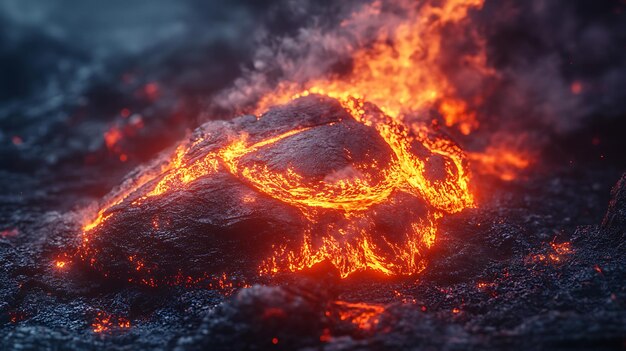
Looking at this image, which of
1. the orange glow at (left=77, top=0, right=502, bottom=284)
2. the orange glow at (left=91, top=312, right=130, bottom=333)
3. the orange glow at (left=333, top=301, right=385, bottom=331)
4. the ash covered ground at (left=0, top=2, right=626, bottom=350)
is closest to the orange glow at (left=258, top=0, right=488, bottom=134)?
the orange glow at (left=77, top=0, right=502, bottom=284)

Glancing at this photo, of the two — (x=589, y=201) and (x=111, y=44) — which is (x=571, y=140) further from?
(x=111, y=44)

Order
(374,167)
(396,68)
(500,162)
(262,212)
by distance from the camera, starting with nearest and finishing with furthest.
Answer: (262,212)
(374,167)
(396,68)
(500,162)

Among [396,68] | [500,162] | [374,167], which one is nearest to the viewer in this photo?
[374,167]

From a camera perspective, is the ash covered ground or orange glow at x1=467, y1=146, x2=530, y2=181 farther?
orange glow at x1=467, y1=146, x2=530, y2=181

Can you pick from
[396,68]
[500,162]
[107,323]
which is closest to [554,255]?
[500,162]

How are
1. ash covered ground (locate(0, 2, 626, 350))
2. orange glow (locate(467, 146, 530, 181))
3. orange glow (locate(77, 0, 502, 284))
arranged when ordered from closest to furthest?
1. ash covered ground (locate(0, 2, 626, 350))
2. orange glow (locate(77, 0, 502, 284))
3. orange glow (locate(467, 146, 530, 181))

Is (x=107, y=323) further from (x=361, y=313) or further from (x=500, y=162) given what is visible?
(x=500, y=162)

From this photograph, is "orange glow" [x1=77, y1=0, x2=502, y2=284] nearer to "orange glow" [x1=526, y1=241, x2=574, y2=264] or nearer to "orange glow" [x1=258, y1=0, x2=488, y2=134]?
"orange glow" [x1=258, y1=0, x2=488, y2=134]

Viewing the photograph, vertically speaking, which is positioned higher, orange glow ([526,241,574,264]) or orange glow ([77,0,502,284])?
orange glow ([77,0,502,284])

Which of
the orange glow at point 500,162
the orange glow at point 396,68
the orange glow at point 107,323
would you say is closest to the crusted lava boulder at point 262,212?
the orange glow at point 107,323
